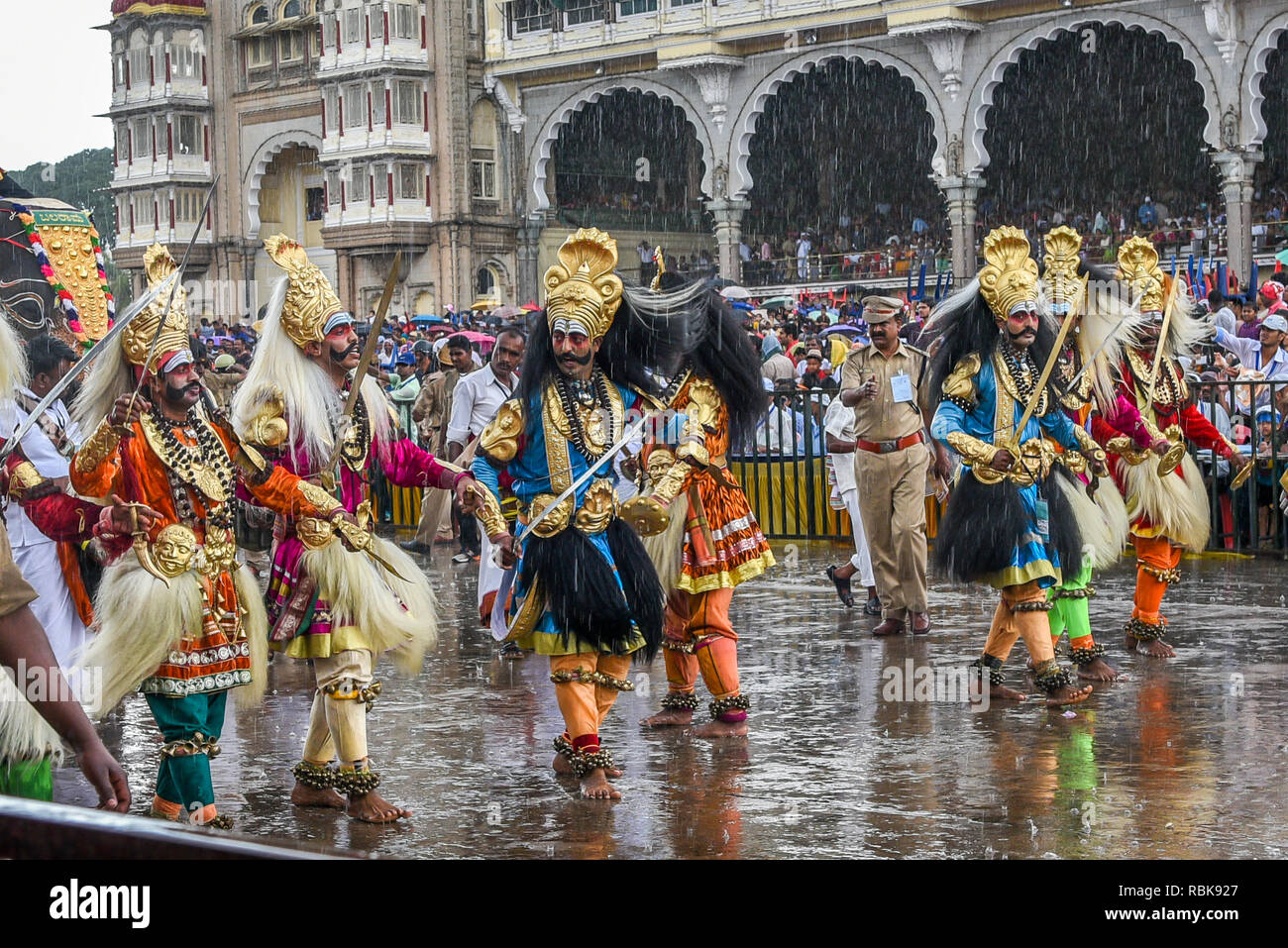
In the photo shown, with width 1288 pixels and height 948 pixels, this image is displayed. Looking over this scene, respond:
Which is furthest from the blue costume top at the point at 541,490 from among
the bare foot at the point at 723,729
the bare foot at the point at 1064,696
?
the bare foot at the point at 1064,696

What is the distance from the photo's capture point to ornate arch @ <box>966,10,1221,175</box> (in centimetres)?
2894

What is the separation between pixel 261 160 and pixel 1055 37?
72.1 ft

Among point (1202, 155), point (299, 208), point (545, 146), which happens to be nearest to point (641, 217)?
point (545, 146)

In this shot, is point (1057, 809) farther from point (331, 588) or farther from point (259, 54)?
point (259, 54)

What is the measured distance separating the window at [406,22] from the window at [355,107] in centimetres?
159

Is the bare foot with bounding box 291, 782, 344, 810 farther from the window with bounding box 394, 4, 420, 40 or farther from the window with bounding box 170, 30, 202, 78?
the window with bounding box 170, 30, 202, 78

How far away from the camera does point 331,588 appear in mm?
5824

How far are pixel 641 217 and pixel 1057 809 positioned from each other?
3664 centimetres

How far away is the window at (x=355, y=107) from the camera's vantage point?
41.4 meters

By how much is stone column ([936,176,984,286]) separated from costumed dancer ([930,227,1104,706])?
80.4 feet

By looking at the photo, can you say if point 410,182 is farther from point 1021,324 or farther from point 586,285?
point 586,285

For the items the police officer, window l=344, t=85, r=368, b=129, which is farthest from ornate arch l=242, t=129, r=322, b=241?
the police officer

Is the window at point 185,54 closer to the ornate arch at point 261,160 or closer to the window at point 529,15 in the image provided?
the ornate arch at point 261,160

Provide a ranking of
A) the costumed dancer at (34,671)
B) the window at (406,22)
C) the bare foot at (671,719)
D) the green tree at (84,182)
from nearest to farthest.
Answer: the costumed dancer at (34,671), the bare foot at (671,719), the window at (406,22), the green tree at (84,182)
